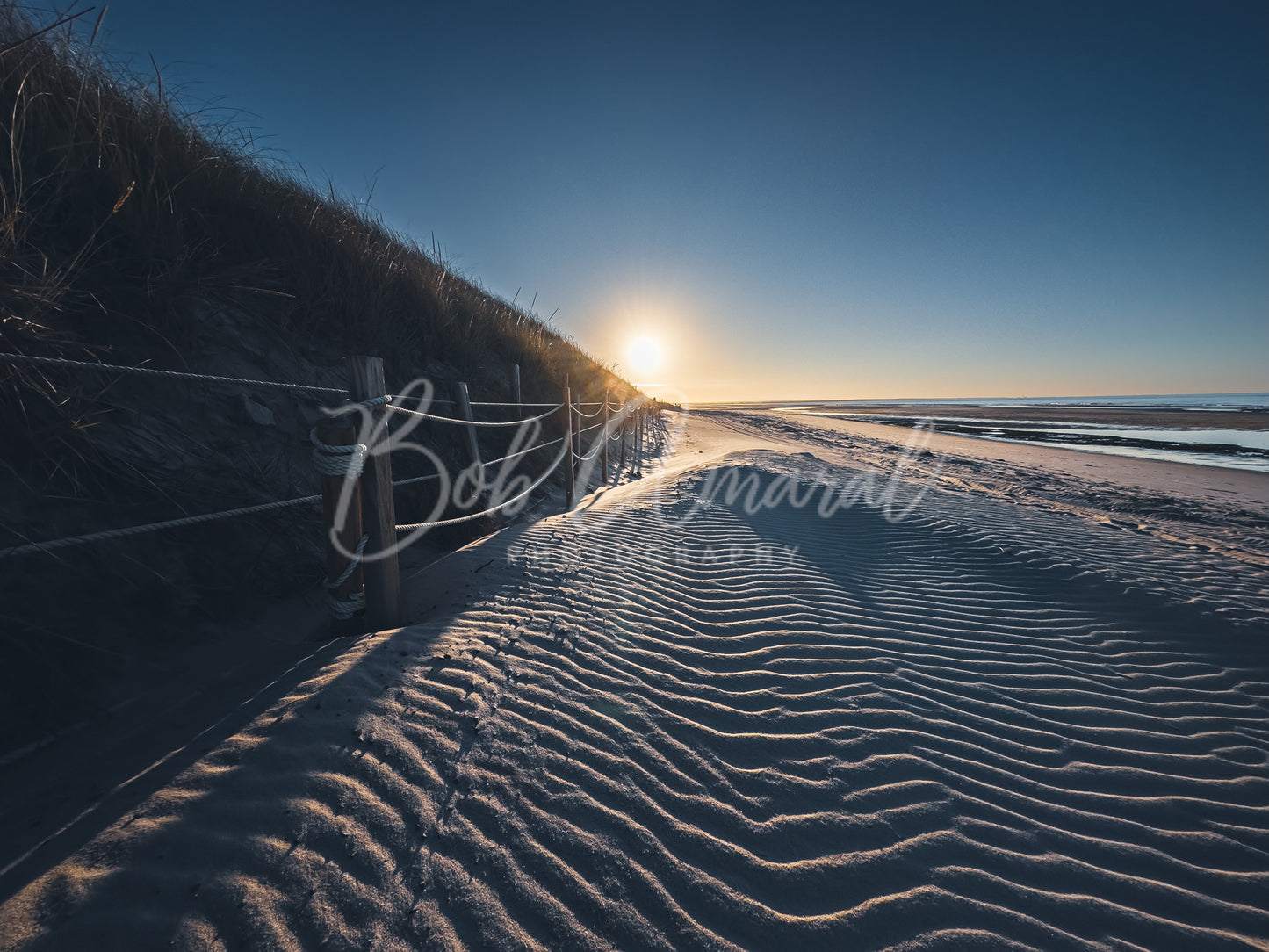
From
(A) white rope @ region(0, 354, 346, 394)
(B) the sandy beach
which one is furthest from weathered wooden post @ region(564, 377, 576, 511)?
(A) white rope @ region(0, 354, 346, 394)

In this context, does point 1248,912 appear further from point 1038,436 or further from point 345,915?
point 1038,436

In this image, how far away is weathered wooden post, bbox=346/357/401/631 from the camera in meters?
2.50

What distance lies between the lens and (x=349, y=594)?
8.63ft

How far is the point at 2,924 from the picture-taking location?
1.18m

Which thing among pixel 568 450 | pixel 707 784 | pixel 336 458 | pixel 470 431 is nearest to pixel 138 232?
pixel 336 458

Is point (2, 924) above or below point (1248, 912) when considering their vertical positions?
above

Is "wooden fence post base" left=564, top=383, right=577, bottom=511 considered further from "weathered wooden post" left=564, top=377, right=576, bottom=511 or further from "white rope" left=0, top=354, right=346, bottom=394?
"white rope" left=0, top=354, right=346, bottom=394

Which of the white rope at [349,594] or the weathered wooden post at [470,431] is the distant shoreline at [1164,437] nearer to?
the weathered wooden post at [470,431]

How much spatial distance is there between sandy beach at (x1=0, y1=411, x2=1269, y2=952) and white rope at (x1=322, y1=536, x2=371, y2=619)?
20 cm

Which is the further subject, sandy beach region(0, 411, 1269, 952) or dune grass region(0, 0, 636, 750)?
dune grass region(0, 0, 636, 750)

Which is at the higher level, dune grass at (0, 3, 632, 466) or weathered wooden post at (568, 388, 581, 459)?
dune grass at (0, 3, 632, 466)

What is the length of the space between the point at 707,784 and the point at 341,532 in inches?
84.1

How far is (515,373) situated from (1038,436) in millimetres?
22724

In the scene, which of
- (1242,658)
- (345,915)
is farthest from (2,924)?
(1242,658)
